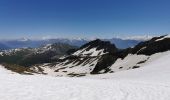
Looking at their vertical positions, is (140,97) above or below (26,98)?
below

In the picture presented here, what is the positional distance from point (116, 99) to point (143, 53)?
278 ft

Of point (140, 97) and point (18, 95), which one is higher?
point (18, 95)

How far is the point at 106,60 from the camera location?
118 m

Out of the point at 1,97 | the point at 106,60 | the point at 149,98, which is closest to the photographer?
the point at 1,97

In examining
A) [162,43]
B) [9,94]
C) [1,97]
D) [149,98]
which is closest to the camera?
[1,97]

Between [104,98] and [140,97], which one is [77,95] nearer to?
[104,98]

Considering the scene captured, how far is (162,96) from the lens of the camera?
818 inches

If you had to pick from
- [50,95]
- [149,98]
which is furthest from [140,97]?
[50,95]

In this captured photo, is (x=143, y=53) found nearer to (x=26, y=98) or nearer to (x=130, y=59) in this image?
(x=130, y=59)

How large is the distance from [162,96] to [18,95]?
38.3 ft

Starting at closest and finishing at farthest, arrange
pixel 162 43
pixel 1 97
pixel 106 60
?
pixel 1 97
pixel 162 43
pixel 106 60

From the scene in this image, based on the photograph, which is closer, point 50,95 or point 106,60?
point 50,95

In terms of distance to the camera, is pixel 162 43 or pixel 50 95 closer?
pixel 50 95

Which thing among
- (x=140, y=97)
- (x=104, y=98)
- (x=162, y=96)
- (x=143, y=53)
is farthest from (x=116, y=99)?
(x=143, y=53)
